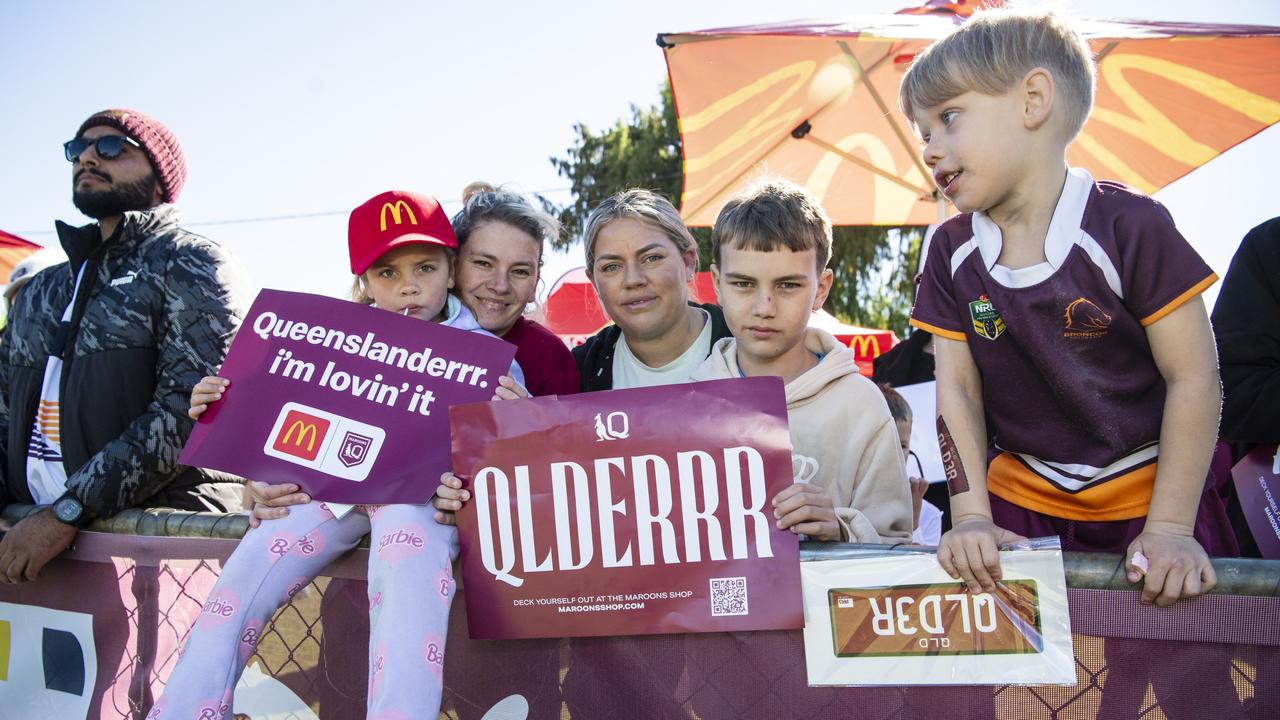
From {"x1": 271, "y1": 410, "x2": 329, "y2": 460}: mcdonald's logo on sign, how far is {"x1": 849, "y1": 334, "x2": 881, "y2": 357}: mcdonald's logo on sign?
6832 millimetres

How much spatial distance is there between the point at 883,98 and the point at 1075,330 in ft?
15.6

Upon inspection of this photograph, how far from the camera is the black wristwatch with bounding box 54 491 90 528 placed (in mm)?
2514

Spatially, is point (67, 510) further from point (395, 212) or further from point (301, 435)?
point (395, 212)

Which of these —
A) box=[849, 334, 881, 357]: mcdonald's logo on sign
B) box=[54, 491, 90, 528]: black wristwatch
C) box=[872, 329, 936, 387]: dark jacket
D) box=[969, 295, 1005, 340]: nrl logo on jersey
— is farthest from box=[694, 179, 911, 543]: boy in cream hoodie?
box=[849, 334, 881, 357]: mcdonald's logo on sign

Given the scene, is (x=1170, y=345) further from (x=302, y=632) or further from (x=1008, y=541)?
(x=302, y=632)

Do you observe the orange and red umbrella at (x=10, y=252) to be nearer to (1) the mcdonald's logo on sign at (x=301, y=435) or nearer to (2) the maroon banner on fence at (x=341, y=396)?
(2) the maroon banner on fence at (x=341, y=396)

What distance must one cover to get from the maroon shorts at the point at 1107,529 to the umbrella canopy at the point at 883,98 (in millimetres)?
3444

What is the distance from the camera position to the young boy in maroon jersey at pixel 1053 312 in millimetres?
1712

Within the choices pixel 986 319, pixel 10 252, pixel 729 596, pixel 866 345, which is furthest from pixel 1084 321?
pixel 10 252

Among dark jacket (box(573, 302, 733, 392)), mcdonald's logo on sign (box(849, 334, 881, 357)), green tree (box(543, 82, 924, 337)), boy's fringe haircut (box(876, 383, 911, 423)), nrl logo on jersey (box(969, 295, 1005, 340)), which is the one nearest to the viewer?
nrl logo on jersey (box(969, 295, 1005, 340))

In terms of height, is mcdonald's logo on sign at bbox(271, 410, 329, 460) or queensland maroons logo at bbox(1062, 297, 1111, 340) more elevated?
queensland maroons logo at bbox(1062, 297, 1111, 340)

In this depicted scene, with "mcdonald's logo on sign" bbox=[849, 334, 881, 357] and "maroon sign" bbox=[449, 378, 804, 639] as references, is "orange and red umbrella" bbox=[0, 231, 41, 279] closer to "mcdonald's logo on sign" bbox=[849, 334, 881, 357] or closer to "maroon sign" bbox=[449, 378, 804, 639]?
"mcdonald's logo on sign" bbox=[849, 334, 881, 357]

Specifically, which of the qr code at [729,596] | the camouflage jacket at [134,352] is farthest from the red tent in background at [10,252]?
the qr code at [729,596]

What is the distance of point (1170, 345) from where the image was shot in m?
1.73
